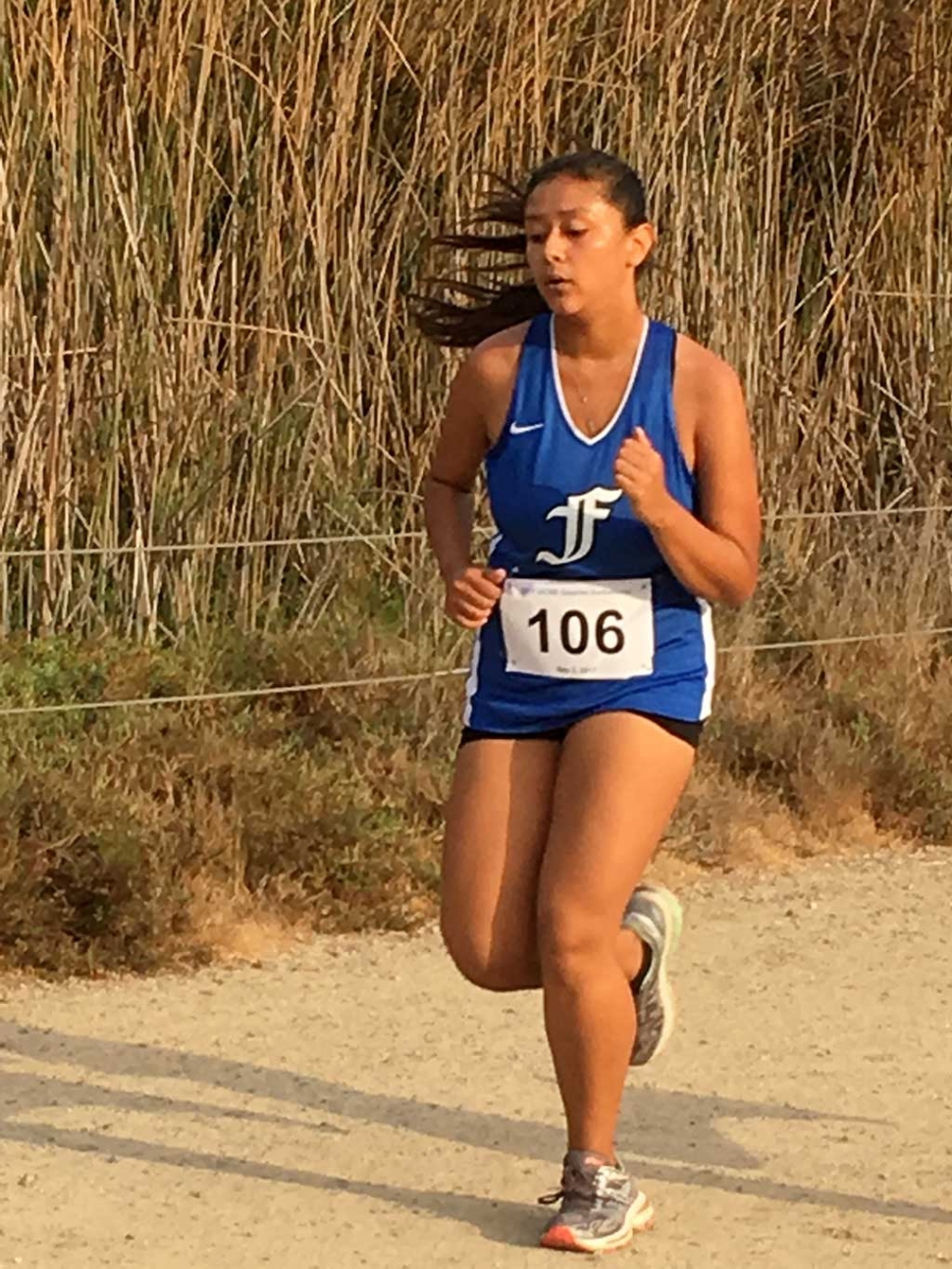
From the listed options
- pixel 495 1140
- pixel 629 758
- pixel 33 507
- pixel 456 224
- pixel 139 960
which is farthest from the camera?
pixel 456 224

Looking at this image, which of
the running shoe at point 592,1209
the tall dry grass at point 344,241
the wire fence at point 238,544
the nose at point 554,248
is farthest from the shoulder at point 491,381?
the tall dry grass at point 344,241

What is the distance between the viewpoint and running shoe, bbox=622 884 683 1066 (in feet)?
15.9

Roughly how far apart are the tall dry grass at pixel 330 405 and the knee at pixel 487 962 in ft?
6.55

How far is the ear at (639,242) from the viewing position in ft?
15.4

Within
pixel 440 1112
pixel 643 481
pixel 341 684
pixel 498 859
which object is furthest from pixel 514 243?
pixel 341 684

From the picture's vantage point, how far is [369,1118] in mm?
5469

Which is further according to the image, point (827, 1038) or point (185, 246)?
point (185, 246)

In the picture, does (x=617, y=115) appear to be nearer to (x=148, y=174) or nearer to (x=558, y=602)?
(x=148, y=174)

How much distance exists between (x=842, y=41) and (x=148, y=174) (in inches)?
112

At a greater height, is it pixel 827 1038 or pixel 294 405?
pixel 294 405

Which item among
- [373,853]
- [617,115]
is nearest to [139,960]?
[373,853]

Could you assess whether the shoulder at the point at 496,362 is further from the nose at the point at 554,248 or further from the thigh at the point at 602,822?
the thigh at the point at 602,822

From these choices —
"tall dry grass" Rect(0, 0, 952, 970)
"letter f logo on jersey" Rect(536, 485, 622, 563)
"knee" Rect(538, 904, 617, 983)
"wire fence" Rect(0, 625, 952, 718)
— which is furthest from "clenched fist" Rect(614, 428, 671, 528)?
"tall dry grass" Rect(0, 0, 952, 970)

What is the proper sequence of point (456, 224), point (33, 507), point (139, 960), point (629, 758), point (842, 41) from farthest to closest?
point (842, 41) < point (456, 224) < point (33, 507) < point (139, 960) < point (629, 758)
